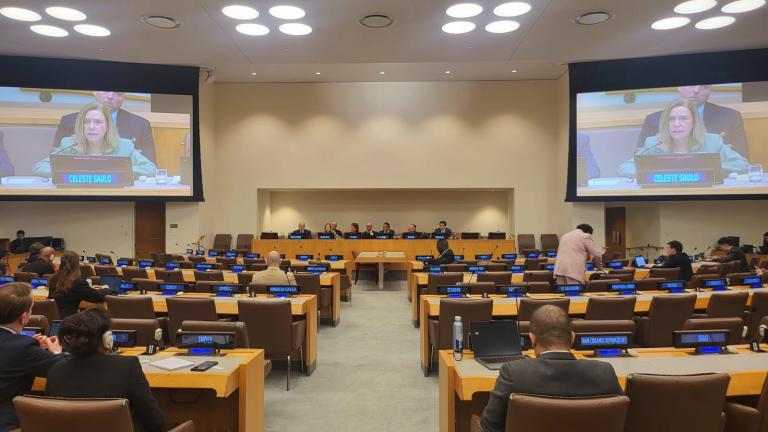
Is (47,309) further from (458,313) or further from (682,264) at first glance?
(682,264)

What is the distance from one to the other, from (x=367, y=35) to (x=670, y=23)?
4.76 m

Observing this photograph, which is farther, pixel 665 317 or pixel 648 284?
pixel 648 284

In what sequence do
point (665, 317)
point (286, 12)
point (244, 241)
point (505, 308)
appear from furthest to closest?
point (244, 241) < point (286, 12) < point (505, 308) < point (665, 317)

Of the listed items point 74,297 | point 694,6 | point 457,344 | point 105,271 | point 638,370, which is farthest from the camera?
point 105,271

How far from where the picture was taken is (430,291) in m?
6.93

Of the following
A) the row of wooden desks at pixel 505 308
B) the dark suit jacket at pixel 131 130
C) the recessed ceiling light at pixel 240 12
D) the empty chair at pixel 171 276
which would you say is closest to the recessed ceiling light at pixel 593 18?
the row of wooden desks at pixel 505 308

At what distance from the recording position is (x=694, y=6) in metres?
7.23

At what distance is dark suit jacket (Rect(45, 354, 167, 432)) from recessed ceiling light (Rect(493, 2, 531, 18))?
6.52 meters

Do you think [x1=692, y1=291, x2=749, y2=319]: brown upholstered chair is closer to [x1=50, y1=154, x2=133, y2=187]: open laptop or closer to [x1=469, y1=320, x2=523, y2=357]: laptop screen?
[x1=469, y1=320, x2=523, y2=357]: laptop screen

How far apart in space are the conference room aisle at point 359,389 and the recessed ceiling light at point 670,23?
599cm

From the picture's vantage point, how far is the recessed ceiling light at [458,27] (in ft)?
24.9

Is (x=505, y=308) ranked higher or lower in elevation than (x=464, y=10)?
lower

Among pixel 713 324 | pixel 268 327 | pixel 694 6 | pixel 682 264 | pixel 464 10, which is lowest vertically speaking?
pixel 268 327

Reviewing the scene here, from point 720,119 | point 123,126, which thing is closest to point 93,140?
point 123,126
